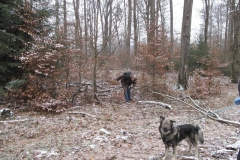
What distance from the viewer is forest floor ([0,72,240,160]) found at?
5047 millimetres

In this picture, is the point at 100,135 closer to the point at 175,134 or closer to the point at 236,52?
the point at 175,134

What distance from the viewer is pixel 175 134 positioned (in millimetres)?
4508

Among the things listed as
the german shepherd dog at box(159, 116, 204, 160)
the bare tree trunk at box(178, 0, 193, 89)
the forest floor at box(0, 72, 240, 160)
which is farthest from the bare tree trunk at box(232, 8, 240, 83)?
the german shepherd dog at box(159, 116, 204, 160)

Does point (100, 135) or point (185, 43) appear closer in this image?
point (100, 135)

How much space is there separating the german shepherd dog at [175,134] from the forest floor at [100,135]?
352 millimetres

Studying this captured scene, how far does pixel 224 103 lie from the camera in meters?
10.6

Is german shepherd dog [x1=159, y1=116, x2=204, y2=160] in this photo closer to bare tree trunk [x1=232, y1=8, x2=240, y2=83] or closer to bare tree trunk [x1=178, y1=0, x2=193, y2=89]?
bare tree trunk [x1=178, y1=0, x2=193, y2=89]

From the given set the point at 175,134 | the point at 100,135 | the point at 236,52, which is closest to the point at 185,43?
the point at 236,52

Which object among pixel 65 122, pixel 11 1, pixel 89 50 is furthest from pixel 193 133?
pixel 11 1

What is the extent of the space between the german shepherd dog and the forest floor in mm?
352

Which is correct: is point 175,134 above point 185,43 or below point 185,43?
below

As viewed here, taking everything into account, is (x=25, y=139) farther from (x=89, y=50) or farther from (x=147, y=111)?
(x=89, y=50)

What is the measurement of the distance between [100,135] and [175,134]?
260 centimetres

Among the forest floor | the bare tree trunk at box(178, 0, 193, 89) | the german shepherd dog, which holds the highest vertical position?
the bare tree trunk at box(178, 0, 193, 89)
